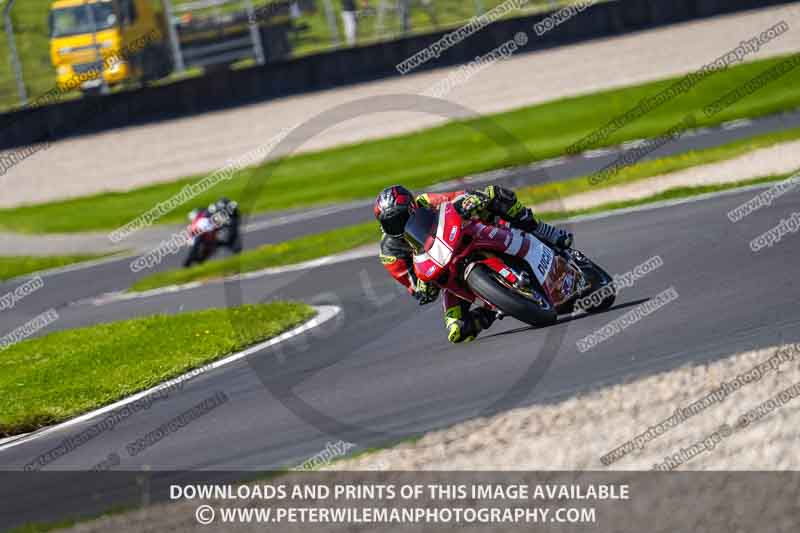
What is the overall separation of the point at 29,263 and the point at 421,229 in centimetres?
1623

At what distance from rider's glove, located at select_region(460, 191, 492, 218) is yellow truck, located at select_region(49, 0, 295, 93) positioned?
2126 cm

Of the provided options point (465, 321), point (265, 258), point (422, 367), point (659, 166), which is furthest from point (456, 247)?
point (659, 166)

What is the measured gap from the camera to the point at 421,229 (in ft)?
31.0

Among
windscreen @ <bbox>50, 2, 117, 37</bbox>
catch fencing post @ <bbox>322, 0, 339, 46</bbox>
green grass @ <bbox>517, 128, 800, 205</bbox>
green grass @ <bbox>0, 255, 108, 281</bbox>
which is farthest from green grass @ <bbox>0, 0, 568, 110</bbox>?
green grass @ <bbox>517, 128, 800, 205</bbox>

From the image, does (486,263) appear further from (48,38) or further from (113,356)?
(48,38)

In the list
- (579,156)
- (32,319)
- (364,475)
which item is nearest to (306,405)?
(364,475)

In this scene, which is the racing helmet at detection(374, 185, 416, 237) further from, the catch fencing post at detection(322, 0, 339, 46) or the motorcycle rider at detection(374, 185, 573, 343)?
the catch fencing post at detection(322, 0, 339, 46)

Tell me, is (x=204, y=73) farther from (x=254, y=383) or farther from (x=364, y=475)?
(x=364, y=475)

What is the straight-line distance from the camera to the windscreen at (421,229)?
942 cm

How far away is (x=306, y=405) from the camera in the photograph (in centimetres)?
930

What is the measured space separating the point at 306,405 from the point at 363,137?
21463mm

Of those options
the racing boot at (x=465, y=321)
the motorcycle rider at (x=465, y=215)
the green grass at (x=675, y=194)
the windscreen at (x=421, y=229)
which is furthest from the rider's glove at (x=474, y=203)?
the green grass at (x=675, y=194)

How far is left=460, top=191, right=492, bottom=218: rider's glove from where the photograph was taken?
949 cm

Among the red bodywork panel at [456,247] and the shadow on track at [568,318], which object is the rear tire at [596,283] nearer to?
the shadow on track at [568,318]
